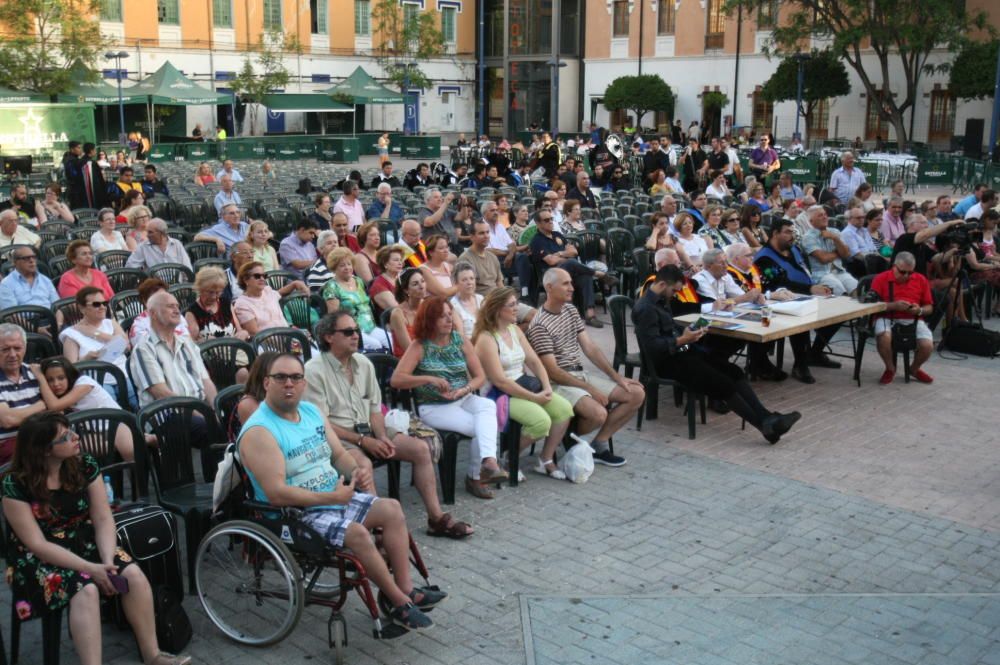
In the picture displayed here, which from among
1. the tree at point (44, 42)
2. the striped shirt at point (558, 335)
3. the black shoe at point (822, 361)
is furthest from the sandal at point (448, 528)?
the tree at point (44, 42)

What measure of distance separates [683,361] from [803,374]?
2.16 metres

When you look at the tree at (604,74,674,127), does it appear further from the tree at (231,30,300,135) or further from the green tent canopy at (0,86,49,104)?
the green tent canopy at (0,86,49,104)

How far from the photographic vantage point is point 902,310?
1007 centimetres

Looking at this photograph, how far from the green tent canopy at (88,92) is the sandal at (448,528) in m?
33.7

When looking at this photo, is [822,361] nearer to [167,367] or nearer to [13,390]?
[167,367]

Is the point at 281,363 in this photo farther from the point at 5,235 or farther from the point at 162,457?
the point at 5,235

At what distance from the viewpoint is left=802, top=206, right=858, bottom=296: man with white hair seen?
1157cm

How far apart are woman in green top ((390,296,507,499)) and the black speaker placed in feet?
117

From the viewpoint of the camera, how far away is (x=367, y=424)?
635 centimetres

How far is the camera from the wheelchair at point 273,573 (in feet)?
16.1

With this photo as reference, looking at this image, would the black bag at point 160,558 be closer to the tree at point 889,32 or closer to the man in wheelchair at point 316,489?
the man in wheelchair at point 316,489

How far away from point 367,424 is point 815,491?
3.05 m

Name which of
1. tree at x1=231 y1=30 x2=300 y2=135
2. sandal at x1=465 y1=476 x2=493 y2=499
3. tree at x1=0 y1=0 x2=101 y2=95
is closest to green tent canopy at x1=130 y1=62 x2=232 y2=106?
tree at x1=0 y1=0 x2=101 y2=95

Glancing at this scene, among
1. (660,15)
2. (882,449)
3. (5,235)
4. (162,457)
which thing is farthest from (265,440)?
(660,15)
